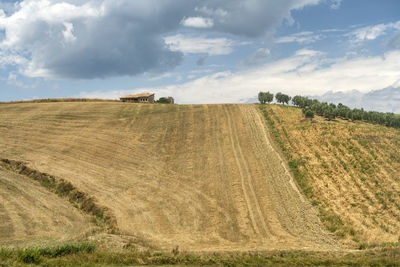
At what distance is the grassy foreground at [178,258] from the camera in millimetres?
16641

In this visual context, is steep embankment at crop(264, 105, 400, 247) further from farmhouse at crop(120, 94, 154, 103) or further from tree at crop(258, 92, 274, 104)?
farmhouse at crop(120, 94, 154, 103)

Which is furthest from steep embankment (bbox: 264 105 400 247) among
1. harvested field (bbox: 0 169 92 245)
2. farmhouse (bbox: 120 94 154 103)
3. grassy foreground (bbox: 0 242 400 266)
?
farmhouse (bbox: 120 94 154 103)

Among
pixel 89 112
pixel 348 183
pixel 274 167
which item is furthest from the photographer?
pixel 89 112

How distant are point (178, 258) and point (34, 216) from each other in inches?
604

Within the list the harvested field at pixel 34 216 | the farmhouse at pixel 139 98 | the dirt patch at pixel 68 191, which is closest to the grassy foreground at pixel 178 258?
the harvested field at pixel 34 216

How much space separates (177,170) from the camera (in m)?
39.7

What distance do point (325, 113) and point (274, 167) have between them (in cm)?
3031

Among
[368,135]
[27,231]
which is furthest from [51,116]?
[368,135]

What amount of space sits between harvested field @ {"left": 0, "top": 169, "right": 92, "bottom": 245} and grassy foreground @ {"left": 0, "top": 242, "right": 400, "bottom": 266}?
3971 mm

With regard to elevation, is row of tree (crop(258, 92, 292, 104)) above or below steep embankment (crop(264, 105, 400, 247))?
above

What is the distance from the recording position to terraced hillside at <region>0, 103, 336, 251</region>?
2541cm

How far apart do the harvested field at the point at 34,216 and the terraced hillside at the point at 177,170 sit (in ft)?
11.1

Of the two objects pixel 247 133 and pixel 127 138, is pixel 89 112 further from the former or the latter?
pixel 247 133

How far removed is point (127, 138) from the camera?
168ft
